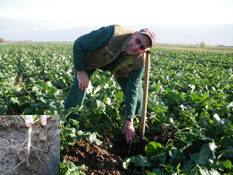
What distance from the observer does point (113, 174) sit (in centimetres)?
253

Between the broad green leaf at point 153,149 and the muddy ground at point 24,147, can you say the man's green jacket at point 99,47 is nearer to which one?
the broad green leaf at point 153,149

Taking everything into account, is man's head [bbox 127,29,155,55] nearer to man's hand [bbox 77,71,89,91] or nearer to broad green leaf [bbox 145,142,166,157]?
man's hand [bbox 77,71,89,91]

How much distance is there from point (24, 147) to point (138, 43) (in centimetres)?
158

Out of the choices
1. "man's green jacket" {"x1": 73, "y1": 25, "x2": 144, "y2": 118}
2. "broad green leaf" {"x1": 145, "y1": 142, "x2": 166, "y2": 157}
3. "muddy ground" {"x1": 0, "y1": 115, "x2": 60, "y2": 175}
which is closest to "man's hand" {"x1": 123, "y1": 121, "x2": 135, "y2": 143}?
"man's green jacket" {"x1": 73, "y1": 25, "x2": 144, "y2": 118}

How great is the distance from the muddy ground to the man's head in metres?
1.25

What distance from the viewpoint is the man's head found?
252 centimetres

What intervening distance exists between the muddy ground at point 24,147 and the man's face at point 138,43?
4.10ft

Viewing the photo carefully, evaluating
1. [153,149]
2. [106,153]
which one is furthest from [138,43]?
[106,153]

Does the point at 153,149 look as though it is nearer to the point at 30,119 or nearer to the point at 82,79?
the point at 82,79

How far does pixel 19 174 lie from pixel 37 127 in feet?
1.44

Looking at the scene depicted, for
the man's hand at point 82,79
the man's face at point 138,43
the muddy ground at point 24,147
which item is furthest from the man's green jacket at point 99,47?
the muddy ground at point 24,147

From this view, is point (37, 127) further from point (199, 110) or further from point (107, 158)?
point (199, 110)

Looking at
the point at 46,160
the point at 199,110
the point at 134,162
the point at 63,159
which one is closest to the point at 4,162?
the point at 46,160

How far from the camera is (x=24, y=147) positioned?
6.48ft
